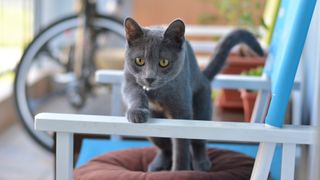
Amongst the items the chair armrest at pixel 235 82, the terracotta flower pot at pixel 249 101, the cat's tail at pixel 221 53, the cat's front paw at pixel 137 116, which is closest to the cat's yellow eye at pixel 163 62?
the cat's front paw at pixel 137 116

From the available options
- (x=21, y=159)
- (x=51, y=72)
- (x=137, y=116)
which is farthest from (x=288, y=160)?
(x=51, y=72)

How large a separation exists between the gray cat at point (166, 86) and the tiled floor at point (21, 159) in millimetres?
1191

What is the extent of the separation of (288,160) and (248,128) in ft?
0.33

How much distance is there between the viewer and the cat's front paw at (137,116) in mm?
1073

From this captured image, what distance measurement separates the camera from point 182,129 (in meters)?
1.05

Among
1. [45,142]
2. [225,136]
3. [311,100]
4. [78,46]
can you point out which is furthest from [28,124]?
[225,136]

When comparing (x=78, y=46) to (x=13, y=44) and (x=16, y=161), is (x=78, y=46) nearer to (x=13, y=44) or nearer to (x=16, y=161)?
(x=16, y=161)

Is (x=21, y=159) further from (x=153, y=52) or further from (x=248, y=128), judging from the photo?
(x=248, y=128)

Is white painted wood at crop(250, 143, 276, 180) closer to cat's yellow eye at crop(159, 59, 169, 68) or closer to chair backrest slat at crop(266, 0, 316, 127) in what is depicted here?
chair backrest slat at crop(266, 0, 316, 127)

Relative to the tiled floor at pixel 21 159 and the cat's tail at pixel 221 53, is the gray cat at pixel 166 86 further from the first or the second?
the tiled floor at pixel 21 159

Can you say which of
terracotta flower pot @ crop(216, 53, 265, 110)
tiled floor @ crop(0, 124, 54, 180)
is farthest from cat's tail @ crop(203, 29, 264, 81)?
tiled floor @ crop(0, 124, 54, 180)

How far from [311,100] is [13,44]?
260 cm

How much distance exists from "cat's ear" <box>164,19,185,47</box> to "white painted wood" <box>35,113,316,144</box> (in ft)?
0.60

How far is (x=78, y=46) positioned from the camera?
2881 millimetres
